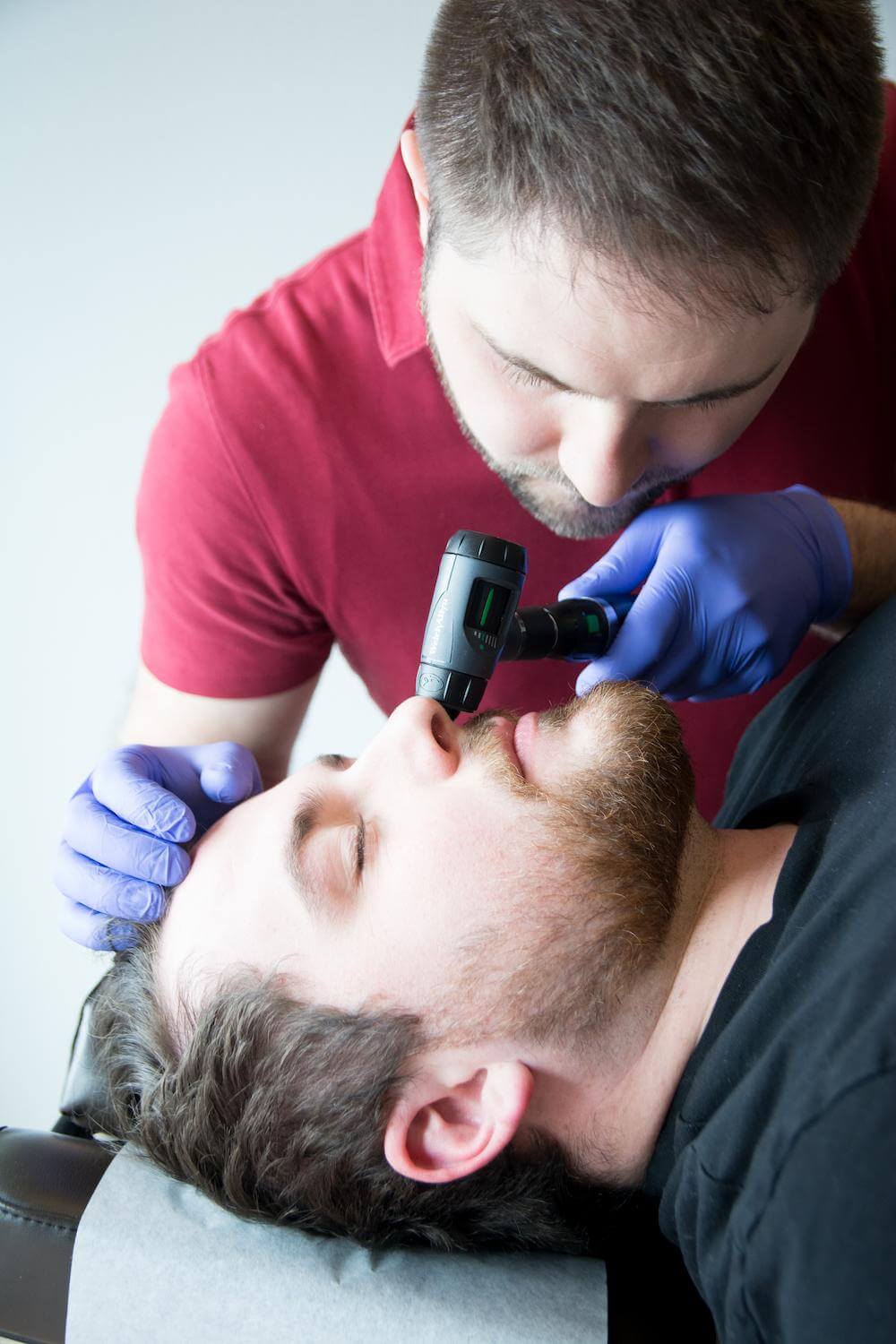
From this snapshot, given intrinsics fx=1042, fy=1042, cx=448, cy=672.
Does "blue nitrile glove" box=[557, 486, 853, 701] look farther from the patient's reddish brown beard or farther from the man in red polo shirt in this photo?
the patient's reddish brown beard

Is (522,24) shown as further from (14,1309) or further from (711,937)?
(14,1309)

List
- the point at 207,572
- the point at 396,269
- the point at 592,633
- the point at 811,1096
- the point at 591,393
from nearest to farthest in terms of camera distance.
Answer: the point at 811,1096 → the point at 591,393 → the point at 592,633 → the point at 396,269 → the point at 207,572

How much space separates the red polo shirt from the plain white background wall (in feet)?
2.16

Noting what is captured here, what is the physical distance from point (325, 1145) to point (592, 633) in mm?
666

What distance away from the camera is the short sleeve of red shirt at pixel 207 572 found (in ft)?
4.94

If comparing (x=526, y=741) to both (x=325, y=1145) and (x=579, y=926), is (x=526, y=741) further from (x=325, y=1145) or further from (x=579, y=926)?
(x=325, y=1145)

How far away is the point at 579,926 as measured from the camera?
1104 millimetres

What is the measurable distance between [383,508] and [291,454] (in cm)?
15

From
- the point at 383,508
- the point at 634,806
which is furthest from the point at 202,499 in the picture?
the point at 634,806

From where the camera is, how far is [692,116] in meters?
0.88

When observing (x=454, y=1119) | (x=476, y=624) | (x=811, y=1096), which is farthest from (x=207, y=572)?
(x=811, y=1096)

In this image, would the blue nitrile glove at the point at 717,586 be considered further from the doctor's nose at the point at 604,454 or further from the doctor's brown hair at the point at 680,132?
the doctor's brown hair at the point at 680,132

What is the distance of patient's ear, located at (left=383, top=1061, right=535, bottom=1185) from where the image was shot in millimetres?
1099

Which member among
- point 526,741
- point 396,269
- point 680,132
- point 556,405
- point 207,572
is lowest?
point 526,741
